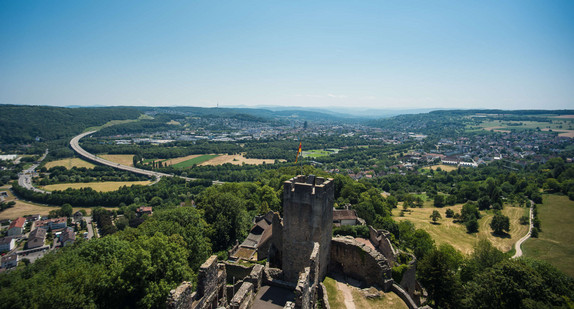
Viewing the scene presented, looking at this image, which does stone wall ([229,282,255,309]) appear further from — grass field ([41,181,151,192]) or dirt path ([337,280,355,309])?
grass field ([41,181,151,192])

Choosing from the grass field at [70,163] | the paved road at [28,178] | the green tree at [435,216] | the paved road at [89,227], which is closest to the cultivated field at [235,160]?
A: the grass field at [70,163]

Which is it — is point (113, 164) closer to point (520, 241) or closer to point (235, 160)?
point (235, 160)

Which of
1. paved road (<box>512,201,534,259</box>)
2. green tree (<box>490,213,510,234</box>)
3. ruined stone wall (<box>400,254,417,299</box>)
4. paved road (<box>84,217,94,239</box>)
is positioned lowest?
paved road (<box>84,217,94,239</box>)

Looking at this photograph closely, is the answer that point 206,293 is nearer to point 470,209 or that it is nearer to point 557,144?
point 470,209

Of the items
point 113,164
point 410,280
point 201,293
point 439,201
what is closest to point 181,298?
point 201,293

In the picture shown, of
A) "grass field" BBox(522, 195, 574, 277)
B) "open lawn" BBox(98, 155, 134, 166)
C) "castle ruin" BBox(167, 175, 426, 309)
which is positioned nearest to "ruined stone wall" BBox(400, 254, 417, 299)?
"castle ruin" BBox(167, 175, 426, 309)

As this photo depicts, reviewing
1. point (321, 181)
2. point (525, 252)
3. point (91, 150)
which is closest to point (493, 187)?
point (525, 252)

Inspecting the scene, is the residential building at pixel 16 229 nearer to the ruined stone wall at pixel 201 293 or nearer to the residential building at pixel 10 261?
the residential building at pixel 10 261
